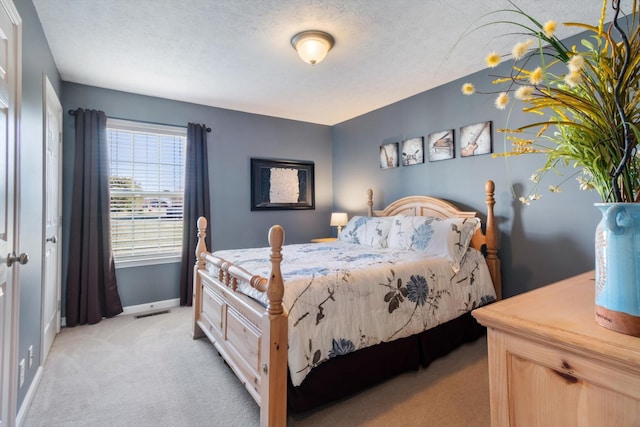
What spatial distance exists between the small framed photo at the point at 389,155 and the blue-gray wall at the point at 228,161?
1102mm

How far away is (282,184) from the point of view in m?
4.52

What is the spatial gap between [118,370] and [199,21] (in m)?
2.59

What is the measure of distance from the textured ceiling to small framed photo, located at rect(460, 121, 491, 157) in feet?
1.81

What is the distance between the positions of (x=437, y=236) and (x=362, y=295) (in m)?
1.08

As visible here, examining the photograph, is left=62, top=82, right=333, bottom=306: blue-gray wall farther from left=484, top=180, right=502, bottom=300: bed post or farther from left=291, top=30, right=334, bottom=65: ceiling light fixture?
left=484, top=180, right=502, bottom=300: bed post

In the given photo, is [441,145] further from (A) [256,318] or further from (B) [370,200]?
(A) [256,318]

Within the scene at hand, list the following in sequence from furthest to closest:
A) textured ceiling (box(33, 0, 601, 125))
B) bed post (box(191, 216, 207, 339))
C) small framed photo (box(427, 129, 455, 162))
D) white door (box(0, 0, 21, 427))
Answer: small framed photo (box(427, 129, 455, 162)) → bed post (box(191, 216, 207, 339)) → textured ceiling (box(33, 0, 601, 125)) → white door (box(0, 0, 21, 427))

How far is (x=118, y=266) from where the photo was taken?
347 centimetres

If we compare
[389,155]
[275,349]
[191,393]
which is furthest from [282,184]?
[275,349]

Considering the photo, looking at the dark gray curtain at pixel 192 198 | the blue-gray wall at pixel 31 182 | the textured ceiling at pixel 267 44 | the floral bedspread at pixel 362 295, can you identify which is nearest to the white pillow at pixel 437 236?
the floral bedspread at pixel 362 295

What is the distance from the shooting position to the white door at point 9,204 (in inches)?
54.5

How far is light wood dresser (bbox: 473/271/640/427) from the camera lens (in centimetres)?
62

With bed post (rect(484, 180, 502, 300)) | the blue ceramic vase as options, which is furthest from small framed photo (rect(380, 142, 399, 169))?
the blue ceramic vase

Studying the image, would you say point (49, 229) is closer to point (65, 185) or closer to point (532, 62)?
point (65, 185)
